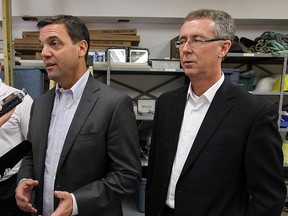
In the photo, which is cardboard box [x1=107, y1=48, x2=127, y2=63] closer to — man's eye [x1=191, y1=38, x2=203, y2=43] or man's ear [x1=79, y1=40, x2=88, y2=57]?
man's ear [x1=79, y1=40, x2=88, y2=57]

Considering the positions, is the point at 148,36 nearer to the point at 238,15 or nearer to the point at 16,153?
the point at 238,15

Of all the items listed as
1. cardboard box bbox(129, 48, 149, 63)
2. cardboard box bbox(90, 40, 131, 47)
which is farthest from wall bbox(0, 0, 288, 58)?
cardboard box bbox(129, 48, 149, 63)

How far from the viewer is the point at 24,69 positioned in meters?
2.29

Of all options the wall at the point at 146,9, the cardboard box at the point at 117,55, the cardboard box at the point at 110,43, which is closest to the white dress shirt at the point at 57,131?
the cardboard box at the point at 117,55

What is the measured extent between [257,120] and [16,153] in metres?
0.86

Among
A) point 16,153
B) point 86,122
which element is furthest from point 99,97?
point 16,153

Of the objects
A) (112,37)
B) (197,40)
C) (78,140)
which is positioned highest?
(112,37)

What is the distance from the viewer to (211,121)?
3.17 ft

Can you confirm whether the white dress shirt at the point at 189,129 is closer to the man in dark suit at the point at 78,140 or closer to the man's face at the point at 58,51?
the man in dark suit at the point at 78,140

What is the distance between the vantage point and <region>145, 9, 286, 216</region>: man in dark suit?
2.91ft

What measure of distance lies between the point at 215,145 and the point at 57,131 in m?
0.68

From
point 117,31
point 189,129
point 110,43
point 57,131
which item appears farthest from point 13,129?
point 117,31

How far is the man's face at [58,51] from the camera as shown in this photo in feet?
3.26

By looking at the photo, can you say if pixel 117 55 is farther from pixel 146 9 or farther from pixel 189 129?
pixel 189 129
